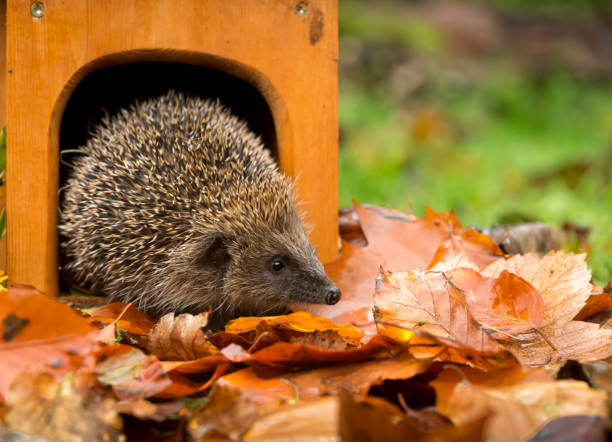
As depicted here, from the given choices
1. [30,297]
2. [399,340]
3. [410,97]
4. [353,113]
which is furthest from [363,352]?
[410,97]

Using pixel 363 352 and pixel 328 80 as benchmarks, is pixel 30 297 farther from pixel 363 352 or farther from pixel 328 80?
pixel 328 80

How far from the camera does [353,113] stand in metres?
10.3

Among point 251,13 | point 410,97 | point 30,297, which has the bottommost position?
point 30,297

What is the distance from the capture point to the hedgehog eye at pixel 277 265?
131 inches

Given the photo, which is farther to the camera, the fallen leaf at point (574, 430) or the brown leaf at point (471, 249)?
the brown leaf at point (471, 249)

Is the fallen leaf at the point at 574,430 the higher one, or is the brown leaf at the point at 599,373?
the brown leaf at the point at 599,373

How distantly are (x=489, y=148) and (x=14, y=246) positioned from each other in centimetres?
720

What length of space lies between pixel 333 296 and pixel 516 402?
125cm

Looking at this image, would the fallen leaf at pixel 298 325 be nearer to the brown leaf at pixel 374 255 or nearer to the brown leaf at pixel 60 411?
the brown leaf at pixel 374 255

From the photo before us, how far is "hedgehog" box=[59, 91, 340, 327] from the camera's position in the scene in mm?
3248

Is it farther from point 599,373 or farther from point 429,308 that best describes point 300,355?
point 599,373

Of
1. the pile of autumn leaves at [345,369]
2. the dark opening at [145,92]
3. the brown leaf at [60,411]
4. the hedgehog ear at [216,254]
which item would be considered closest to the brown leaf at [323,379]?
the pile of autumn leaves at [345,369]

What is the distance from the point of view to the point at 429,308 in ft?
8.30

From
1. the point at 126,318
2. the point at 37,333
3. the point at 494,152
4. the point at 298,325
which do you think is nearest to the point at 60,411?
the point at 37,333
